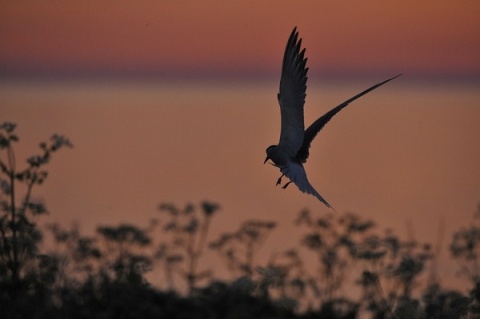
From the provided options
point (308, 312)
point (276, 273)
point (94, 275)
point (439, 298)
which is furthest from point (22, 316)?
point (439, 298)

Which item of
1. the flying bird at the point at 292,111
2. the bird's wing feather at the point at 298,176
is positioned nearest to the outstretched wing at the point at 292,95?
the flying bird at the point at 292,111

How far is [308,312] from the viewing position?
28.4 ft

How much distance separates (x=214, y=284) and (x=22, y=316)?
6.27 ft

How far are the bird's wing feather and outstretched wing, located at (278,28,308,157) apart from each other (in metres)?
0.23

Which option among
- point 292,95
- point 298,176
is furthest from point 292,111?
point 298,176

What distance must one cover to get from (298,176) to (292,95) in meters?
0.90

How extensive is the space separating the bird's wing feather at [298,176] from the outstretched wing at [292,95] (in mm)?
227

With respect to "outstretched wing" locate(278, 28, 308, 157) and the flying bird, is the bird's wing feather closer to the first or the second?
the flying bird

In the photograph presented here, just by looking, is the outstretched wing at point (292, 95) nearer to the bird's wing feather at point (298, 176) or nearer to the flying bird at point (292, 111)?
the flying bird at point (292, 111)

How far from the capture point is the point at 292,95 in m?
7.98

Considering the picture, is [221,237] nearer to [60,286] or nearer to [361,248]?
[361,248]

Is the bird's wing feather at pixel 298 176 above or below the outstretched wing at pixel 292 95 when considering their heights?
below

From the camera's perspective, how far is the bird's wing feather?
6.97 meters

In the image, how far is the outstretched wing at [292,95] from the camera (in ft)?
25.8
